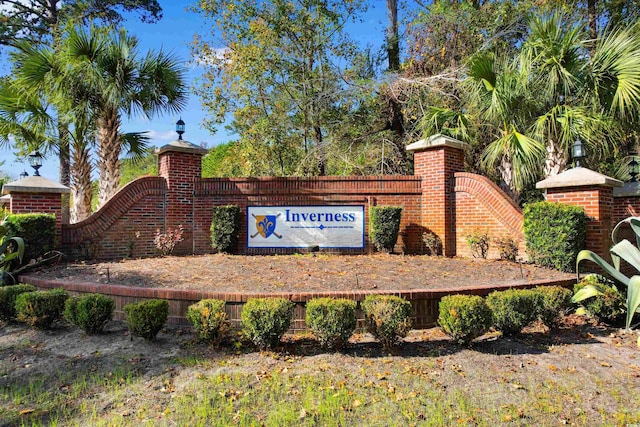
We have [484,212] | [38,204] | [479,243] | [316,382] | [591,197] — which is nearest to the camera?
[316,382]

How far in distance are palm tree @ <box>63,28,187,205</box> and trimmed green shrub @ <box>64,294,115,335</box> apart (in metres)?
5.95

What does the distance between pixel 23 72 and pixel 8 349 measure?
7.44 m

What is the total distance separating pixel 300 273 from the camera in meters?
6.55

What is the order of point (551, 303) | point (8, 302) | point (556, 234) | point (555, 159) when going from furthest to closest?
point (555, 159) < point (556, 234) < point (8, 302) < point (551, 303)

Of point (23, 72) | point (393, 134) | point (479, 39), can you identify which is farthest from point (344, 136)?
point (23, 72)

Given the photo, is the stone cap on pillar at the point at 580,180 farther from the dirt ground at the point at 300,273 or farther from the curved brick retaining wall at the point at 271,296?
the curved brick retaining wall at the point at 271,296

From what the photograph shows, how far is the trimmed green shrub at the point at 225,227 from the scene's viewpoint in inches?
355

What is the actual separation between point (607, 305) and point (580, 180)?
8.32 ft

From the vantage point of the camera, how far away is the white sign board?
9.27 metres

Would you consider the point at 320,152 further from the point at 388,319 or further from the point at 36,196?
the point at 388,319

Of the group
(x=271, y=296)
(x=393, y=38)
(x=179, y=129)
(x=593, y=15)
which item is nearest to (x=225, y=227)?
(x=179, y=129)

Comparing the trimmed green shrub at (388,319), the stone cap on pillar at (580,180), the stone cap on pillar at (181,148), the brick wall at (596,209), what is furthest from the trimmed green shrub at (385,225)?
the trimmed green shrub at (388,319)

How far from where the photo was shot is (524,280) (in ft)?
19.8

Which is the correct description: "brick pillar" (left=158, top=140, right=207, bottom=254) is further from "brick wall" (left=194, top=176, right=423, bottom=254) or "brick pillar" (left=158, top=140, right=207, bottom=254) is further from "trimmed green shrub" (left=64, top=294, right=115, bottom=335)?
"trimmed green shrub" (left=64, top=294, right=115, bottom=335)
